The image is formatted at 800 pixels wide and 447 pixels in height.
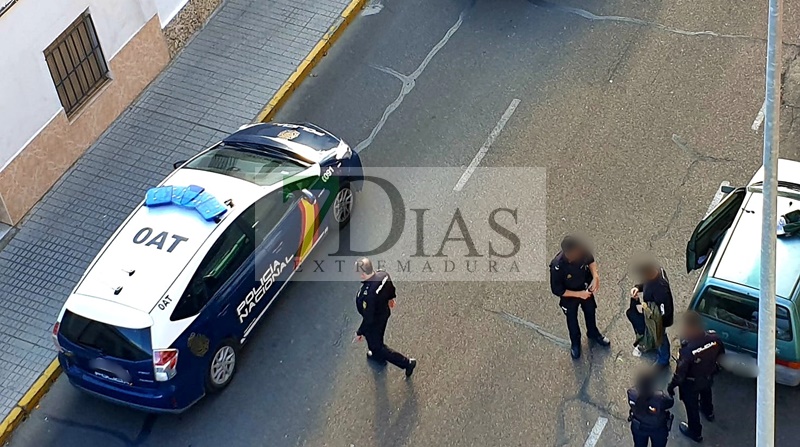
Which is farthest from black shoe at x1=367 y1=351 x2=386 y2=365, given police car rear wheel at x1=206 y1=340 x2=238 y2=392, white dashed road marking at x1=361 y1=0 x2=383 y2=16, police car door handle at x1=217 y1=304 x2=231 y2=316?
white dashed road marking at x1=361 y1=0 x2=383 y2=16

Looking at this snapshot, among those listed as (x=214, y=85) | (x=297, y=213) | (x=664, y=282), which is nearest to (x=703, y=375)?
(x=664, y=282)

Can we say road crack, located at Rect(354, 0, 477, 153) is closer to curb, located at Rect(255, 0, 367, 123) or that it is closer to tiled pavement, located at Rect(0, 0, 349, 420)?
curb, located at Rect(255, 0, 367, 123)

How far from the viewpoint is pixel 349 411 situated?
1103cm

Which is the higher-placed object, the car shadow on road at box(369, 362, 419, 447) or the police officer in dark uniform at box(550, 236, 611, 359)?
the police officer in dark uniform at box(550, 236, 611, 359)

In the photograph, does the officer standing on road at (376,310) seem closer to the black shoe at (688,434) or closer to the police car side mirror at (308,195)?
the police car side mirror at (308,195)

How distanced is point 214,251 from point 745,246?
529 cm

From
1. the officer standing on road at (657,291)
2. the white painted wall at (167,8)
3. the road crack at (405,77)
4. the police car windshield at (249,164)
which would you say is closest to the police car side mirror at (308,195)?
the police car windshield at (249,164)

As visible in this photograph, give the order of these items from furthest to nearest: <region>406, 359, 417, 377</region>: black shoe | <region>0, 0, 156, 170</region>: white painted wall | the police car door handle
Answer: <region>0, 0, 156, 170</region>: white painted wall < <region>406, 359, 417, 377</region>: black shoe < the police car door handle

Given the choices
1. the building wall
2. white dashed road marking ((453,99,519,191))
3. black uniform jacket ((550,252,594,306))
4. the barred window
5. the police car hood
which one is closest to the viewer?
black uniform jacket ((550,252,594,306))

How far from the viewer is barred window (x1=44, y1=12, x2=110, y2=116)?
13617 mm

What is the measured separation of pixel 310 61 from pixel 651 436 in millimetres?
7568

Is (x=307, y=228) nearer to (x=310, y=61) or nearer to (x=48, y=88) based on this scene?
(x=310, y=61)

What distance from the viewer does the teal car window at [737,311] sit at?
10.0 metres

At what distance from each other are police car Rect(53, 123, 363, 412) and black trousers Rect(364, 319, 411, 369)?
1.35m
